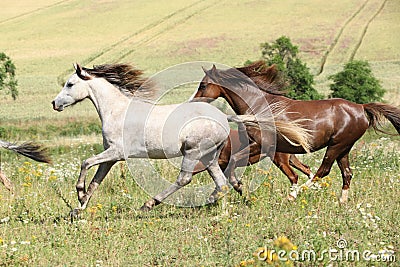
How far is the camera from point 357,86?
30.3m

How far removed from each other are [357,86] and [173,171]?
21310mm

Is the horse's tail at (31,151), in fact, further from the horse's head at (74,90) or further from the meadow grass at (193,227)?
the horse's head at (74,90)

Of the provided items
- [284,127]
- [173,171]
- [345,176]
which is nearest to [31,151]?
[173,171]

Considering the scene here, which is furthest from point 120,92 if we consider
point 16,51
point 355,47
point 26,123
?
point 16,51

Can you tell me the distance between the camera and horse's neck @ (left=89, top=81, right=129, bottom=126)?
8.06m

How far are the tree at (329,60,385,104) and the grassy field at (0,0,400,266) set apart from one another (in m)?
2.32

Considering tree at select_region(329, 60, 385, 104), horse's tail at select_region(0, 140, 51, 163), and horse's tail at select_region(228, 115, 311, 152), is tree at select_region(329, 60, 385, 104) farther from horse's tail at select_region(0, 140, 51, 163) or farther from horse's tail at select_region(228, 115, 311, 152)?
horse's tail at select_region(0, 140, 51, 163)

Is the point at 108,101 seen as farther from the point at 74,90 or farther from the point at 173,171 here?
the point at 173,171

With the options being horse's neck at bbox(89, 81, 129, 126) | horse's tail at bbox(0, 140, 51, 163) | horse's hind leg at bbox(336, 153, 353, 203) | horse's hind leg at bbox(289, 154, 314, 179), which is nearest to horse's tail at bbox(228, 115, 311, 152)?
horse's hind leg at bbox(336, 153, 353, 203)

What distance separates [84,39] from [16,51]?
5.50 metres

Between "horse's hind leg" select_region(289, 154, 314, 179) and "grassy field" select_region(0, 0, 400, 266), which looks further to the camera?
"horse's hind leg" select_region(289, 154, 314, 179)

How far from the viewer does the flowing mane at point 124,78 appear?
27.3 feet

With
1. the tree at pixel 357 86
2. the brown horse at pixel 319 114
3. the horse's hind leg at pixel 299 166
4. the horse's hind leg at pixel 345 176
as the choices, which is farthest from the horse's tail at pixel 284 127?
the tree at pixel 357 86

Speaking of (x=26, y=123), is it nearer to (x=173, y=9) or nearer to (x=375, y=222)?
(x=375, y=222)
